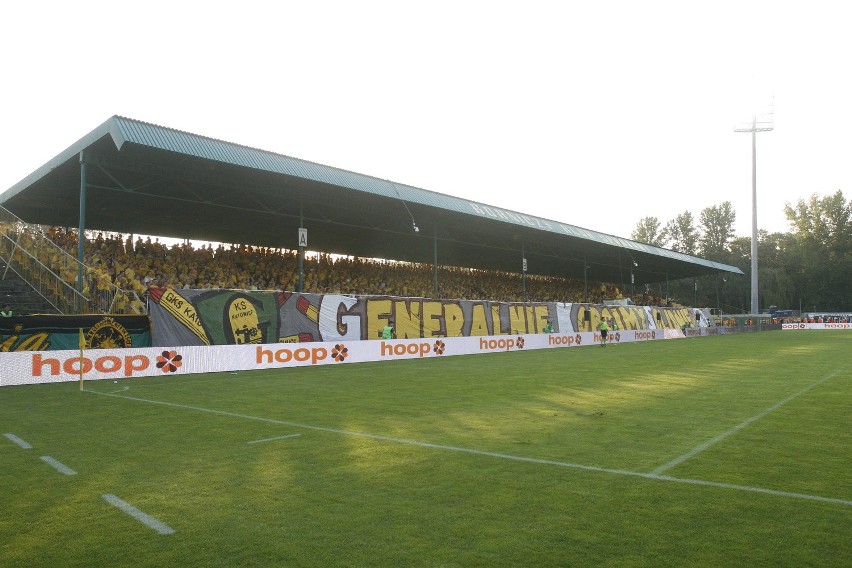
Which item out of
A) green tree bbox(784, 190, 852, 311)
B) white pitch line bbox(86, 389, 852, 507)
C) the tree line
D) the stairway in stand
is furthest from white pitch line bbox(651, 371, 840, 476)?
green tree bbox(784, 190, 852, 311)

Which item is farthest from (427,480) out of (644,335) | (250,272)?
(644,335)

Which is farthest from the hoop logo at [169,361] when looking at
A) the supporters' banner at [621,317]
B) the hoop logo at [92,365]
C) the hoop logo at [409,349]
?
the supporters' banner at [621,317]

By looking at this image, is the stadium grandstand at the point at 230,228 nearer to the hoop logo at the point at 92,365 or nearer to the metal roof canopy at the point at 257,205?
the metal roof canopy at the point at 257,205

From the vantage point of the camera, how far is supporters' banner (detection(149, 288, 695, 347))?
2145 centimetres

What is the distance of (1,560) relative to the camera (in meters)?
4.56

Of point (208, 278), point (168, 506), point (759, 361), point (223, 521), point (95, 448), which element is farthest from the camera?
point (208, 278)

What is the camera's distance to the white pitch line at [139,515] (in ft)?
17.0

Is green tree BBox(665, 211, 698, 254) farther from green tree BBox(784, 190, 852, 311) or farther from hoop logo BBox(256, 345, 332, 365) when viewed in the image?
hoop logo BBox(256, 345, 332, 365)

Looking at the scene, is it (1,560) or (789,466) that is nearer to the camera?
(1,560)

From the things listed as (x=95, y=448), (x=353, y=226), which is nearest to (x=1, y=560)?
(x=95, y=448)

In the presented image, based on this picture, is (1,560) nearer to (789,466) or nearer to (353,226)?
(789,466)

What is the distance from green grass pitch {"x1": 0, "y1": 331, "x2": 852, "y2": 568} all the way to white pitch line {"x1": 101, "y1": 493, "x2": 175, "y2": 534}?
0.02 m

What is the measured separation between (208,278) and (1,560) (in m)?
28.2

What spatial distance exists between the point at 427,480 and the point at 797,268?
12067cm
